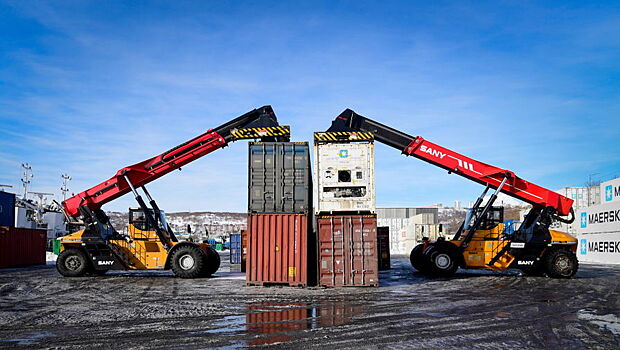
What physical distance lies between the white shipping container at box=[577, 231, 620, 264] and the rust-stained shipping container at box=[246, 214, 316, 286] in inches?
1101

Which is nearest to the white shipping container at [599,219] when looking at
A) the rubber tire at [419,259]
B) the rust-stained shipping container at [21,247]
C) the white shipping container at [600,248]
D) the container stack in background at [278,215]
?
the white shipping container at [600,248]

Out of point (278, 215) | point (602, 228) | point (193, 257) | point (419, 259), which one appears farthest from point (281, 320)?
point (602, 228)

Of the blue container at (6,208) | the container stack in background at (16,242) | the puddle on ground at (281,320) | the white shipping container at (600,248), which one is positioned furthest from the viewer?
the blue container at (6,208)

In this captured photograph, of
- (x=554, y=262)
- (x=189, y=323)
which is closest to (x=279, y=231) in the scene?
(x=189, y=323)

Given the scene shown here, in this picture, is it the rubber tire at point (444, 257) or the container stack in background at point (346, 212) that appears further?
the rubber tire at point (444, 257)

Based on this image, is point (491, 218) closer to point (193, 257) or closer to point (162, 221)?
point (193, 257)

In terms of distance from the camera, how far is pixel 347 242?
55.2 feet

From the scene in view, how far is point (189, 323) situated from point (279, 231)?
741 cm

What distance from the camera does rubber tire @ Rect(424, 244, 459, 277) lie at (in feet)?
67.4

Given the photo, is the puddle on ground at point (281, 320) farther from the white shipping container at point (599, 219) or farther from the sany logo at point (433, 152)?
the white shipping container at point (599, 219)

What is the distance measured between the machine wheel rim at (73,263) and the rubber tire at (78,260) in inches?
1.6

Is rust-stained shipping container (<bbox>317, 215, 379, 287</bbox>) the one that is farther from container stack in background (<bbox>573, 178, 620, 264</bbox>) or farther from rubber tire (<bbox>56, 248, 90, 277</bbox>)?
container stack in background (<bbox>573, 178, 620, 264</bbox>)

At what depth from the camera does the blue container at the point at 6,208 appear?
35731mm

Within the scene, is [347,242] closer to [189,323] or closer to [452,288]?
[452,288]
